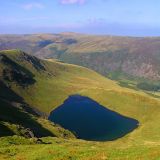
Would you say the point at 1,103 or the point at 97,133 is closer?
the point at 1,103

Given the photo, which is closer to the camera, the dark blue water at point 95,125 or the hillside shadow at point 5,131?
the hillside shadow at point 5,131

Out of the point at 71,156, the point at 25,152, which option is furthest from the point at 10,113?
the point at 71,156

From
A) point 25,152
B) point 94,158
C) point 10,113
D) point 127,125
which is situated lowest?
point 127,125

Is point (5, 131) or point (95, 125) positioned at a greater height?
point (5, 131)

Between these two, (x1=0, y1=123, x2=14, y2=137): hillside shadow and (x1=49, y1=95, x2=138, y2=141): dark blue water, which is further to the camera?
(x1=49, y1=95, x2=138, y2=141): dark blue water

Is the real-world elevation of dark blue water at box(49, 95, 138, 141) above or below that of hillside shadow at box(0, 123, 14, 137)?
below

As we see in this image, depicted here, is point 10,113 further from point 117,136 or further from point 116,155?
point 116,155

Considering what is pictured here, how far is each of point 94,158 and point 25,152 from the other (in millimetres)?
12849

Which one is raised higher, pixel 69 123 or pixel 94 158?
pixel 94 158

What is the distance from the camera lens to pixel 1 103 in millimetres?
144375

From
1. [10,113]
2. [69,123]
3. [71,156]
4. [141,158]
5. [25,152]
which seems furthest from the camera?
[69,123]

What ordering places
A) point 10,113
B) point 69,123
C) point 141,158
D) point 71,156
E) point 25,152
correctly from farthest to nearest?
point 69,123
point 10,113
point 25,152
point 71,156
point 141,158

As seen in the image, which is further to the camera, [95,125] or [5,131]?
[95,125]

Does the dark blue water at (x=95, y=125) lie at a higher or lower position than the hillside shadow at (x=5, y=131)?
lower
